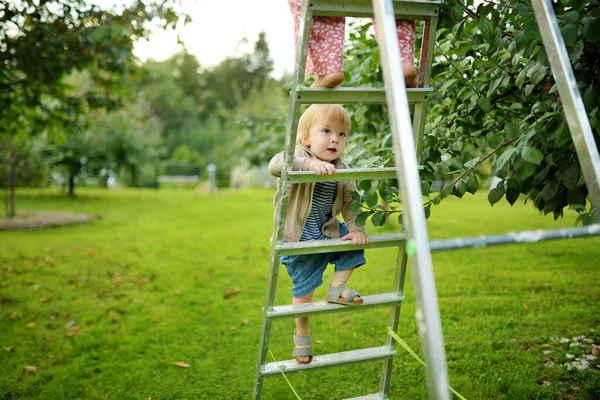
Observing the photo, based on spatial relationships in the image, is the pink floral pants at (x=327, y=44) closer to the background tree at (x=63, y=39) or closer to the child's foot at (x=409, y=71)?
the child's foot at (x=409, y=71)

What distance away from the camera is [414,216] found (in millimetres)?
1489

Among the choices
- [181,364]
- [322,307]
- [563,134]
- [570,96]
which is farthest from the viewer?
[181,364]

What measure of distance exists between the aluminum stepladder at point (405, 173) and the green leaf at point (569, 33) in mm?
66

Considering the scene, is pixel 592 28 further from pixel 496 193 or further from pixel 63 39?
pixel 63 39

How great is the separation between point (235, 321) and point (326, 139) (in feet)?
8.86

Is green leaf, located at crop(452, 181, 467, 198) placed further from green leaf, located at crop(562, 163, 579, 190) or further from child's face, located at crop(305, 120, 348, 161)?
child's face, located at crop(305, 120, 348, 161)

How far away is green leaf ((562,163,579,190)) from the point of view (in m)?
2.31

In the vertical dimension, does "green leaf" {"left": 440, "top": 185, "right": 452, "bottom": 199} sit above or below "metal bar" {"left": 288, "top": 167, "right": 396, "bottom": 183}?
below

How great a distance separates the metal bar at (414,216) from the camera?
1366mm

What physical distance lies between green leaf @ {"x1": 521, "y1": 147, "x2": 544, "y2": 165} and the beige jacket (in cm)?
86

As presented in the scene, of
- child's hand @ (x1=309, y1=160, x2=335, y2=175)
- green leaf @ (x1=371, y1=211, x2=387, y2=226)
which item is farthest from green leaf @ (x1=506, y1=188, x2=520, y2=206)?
child's hand @ (x1=309, y1=160, x2=335, y2=175)

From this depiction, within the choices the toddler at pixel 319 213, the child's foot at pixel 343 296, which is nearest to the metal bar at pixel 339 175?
the toddler at pixel 319 213

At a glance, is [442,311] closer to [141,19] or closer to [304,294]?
[304,294]

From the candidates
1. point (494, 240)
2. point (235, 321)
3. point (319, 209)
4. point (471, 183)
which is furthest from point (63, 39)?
point (494, 240)
